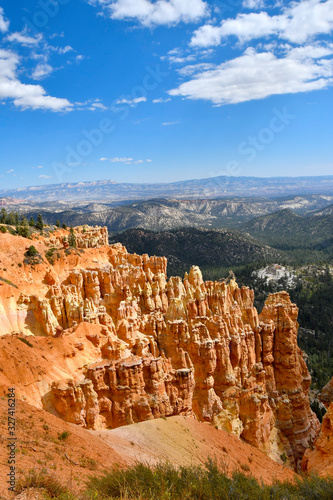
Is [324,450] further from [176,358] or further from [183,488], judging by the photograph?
[183,488]

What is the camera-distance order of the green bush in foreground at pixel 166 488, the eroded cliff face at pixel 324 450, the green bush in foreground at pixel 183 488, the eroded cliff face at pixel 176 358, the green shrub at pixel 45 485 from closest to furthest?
1. the green shrub at pixel 45 485
2. the green bush in foreground at pixel 166 488
3. the green bush in foreground at pixel 183 488
4. the eroded cliff face at pixel 324 450
5. the eroded cliff face at pixel 176 358

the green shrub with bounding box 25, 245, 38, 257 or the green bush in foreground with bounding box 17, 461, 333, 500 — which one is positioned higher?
the green shrub with bounding box 25, 245, 38, 257

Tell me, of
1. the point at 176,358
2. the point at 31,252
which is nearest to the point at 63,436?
the point at 176,358

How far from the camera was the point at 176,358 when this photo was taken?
2855cm

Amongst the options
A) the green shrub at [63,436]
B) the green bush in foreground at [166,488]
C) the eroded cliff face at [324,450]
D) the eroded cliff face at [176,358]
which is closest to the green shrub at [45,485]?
the green bush in foreground at [166,488]

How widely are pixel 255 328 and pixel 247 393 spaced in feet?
26.6

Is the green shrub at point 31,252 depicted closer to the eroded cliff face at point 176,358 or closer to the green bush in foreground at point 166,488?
the eroded cliff face at point 176,358

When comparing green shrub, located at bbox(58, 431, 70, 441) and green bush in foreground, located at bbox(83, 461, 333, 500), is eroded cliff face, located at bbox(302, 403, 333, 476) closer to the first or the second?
green bush in foreground, located at bbox(83, 461, 333, 500)

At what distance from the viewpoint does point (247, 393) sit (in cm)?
2903

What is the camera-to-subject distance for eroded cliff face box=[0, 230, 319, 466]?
21719mm

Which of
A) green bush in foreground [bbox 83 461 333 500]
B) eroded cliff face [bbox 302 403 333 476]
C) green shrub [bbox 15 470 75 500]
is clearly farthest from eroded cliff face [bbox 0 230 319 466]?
green shrub [bbox 15 470 75 500]

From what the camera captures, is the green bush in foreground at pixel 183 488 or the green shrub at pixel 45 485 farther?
the green bush in foreground at pixel 183 488

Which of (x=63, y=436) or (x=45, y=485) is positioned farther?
(x=63, y=436)

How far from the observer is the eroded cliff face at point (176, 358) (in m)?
21.7
